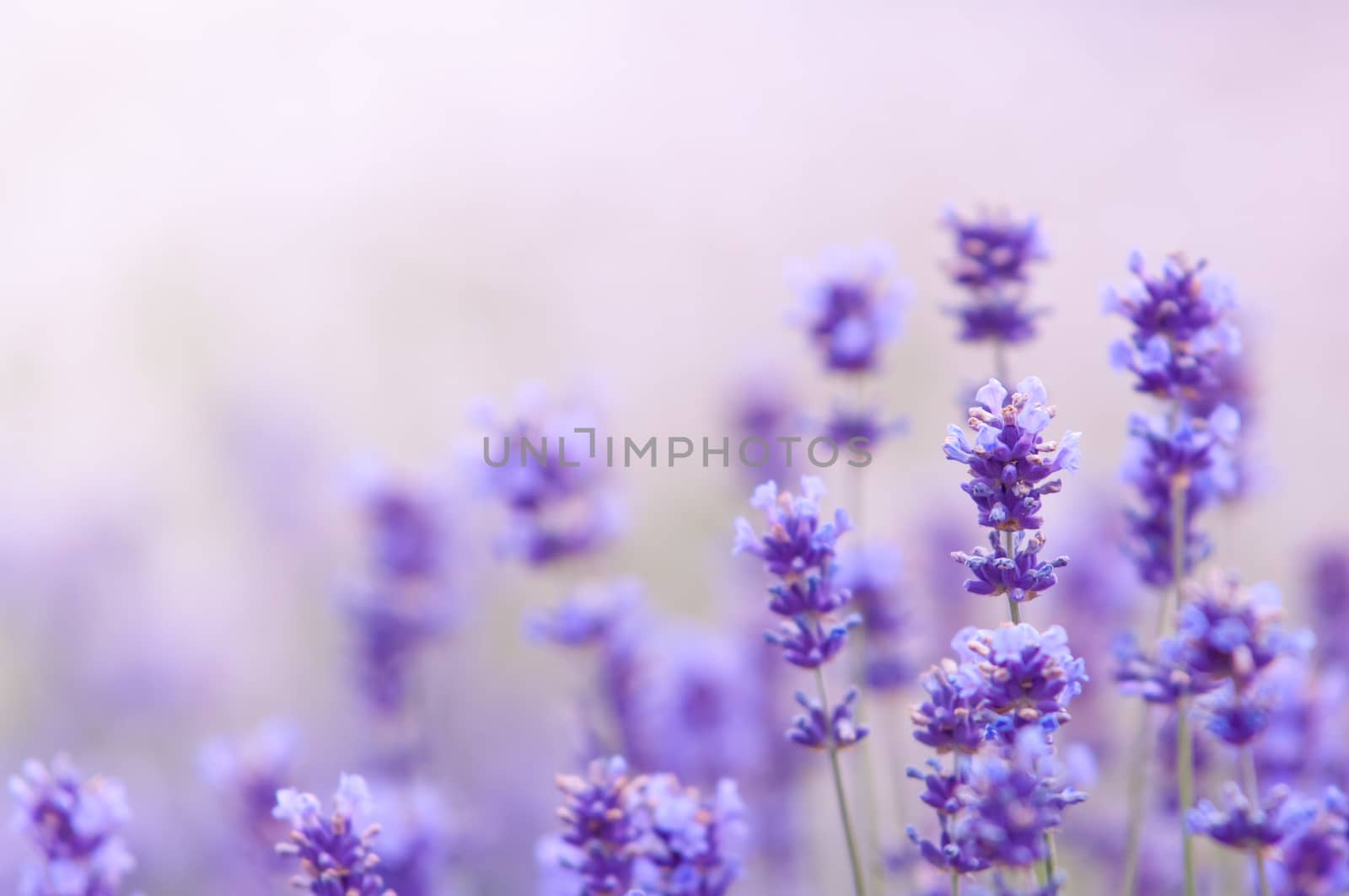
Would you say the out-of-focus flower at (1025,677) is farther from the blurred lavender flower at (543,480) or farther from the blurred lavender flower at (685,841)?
the blurred lavender flower at (543,480)

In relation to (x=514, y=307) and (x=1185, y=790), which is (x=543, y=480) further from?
(x=514, y=307)

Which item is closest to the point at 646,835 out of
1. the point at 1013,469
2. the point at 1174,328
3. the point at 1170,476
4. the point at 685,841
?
the point at 685,841

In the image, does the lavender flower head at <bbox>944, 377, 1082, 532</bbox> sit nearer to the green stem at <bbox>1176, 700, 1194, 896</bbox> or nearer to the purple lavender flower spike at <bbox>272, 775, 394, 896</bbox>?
the green stem at <bbox>1176, 700, 1194, 896</bbox>

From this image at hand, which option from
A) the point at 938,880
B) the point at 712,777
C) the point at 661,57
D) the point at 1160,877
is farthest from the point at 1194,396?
the point at 661,57

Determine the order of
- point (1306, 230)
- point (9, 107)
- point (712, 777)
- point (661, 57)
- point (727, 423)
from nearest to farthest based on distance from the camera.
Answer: point (712, 777), point (727, 423), point (9, 107), point (1306, 230), point (661, 57)

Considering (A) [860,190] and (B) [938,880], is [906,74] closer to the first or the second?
(A) [860,190]

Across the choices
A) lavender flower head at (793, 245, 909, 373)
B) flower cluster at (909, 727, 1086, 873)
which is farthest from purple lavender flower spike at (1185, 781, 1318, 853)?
lavender flower head at (793, 245, 909, 373)

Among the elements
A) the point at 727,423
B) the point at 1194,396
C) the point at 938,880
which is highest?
the point at 1194,396
